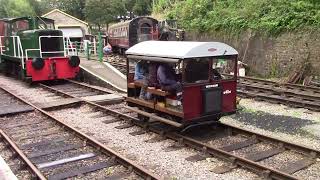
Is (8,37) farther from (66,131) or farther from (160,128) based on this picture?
(160,128)

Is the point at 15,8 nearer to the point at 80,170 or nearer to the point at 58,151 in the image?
the point at 58,151

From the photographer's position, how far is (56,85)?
58.7ft

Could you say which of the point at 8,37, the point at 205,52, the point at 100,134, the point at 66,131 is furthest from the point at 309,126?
the point at 8,37

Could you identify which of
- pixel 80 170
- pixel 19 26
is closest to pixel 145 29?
pixel 19 26

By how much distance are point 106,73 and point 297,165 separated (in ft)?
40.7

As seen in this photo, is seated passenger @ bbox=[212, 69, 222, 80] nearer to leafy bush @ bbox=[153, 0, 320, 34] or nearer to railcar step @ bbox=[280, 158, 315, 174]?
railcar step @ bbox=[280, 158, 315, 174]

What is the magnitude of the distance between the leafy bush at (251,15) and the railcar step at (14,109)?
40.2 ft

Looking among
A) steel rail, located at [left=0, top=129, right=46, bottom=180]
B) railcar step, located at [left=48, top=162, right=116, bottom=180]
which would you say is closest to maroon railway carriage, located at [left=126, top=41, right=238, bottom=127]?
railcar step, located at [left=48, top=162, right=116, bottom=180]

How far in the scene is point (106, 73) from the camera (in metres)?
18.4

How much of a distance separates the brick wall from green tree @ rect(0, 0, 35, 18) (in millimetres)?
73388

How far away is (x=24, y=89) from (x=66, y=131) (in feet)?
25.6

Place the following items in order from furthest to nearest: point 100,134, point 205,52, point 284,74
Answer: point 284,74 → point 100,134 → point 205,52

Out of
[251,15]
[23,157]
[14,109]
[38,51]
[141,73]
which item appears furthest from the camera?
[251,15]

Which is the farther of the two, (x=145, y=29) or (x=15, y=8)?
(x=15, y=8)
